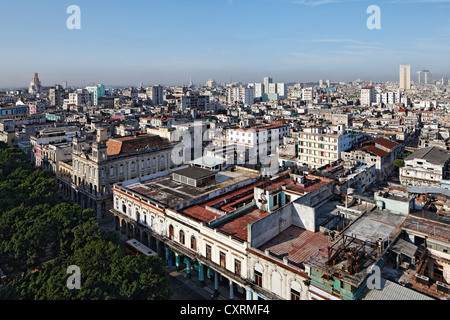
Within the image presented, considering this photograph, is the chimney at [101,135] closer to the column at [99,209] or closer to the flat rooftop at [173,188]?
the column at [99,209]

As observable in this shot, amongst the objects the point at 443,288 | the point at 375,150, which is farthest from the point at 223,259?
the point at 375,150

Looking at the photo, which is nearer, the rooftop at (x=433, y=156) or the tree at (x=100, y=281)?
the tree at (x=100, y=281)

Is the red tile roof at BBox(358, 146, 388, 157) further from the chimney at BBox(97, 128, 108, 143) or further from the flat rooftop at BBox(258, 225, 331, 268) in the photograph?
the chimney at BBox(97, 128, 108, 143)

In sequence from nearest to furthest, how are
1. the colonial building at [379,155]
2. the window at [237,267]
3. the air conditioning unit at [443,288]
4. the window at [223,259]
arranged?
the air conditioning unit at [443,288], the window at [237,267], the window at [223,259], the colonial building at [379,155]

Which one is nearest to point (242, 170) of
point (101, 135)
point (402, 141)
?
point (101, 135)

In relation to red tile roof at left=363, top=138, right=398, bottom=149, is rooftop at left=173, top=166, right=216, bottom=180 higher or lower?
lower

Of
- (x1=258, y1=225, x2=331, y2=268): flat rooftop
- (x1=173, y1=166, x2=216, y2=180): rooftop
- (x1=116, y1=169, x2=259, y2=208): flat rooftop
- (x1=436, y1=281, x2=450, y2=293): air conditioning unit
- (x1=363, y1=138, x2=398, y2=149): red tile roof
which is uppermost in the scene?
(x1=363, y1=138, x2=398, y2=149): red tile roof

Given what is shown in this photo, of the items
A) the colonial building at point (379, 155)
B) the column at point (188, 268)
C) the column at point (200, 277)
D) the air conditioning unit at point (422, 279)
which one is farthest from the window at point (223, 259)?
the colonial building at point (379, 155)

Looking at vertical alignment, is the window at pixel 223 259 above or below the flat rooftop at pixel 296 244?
below

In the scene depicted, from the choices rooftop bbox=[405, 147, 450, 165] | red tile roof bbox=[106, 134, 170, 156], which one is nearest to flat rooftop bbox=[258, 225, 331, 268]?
red tile roof bbox=[106, 134, 170, 156]

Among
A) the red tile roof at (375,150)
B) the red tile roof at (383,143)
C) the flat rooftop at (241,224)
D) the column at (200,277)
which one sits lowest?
the column at (200,277)
